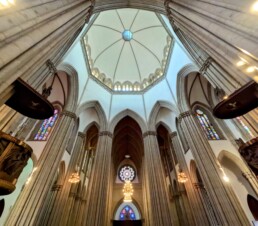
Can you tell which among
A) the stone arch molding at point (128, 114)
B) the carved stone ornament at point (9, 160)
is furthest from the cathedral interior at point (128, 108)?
the stone arch molding at point (128, 114)

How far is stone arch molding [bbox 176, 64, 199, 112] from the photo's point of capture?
10993mm

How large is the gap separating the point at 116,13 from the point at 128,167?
62.3 ft

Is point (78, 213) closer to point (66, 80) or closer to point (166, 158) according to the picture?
point (166, 158)

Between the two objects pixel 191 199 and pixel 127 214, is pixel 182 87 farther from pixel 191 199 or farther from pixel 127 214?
pixel 127 214

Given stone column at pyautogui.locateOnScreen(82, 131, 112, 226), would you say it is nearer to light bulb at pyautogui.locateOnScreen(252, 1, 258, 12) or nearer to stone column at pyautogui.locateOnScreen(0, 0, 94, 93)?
stone column at pyautogui.locateOnScreen(0, 0, 94, 93)

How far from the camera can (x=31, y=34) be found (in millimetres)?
4105

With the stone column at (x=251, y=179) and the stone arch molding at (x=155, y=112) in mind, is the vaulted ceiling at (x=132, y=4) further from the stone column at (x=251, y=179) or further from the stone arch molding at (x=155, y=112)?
the stone column at (x=251, y=179)

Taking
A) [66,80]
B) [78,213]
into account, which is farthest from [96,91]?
[78,213]

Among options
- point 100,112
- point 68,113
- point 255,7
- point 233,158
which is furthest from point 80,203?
point 255,7

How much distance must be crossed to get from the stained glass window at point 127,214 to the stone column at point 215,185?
1391cm

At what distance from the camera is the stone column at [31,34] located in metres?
3.28

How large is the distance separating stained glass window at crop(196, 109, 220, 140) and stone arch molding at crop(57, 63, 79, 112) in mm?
9607

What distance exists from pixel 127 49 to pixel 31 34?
13.5 meters

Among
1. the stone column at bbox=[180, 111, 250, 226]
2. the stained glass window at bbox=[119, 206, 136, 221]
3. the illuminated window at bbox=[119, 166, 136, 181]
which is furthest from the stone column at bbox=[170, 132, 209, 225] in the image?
the illuminated window at bbox=[119, 166, 136, 181]
